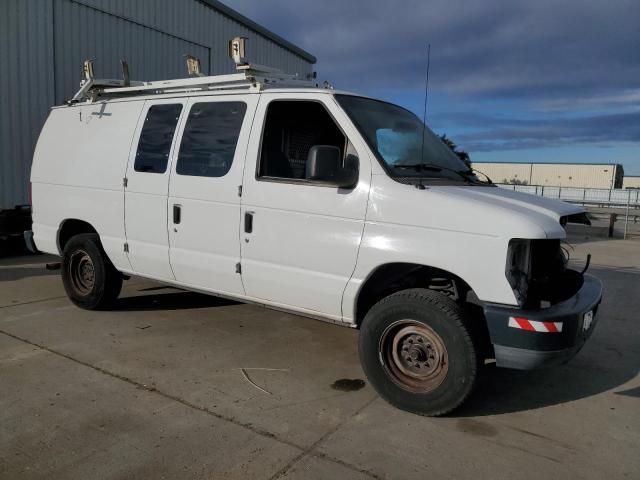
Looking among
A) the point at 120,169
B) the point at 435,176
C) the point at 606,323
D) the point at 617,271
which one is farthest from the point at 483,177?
the point at 617,271

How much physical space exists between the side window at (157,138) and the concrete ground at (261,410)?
1628mm

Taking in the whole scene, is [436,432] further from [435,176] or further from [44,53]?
[44,53]

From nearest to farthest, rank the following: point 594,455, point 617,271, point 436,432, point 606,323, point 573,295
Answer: point 594,455
point 436,432
point 573,295
point 606,323
point 617,271

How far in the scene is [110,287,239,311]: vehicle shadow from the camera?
6.27 m

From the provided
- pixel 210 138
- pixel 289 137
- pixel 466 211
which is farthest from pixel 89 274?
pixel 466 211

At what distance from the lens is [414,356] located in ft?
12.4

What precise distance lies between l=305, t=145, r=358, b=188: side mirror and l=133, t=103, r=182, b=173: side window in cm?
182

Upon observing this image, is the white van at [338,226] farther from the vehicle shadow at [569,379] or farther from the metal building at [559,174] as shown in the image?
the metal building at [559,174]

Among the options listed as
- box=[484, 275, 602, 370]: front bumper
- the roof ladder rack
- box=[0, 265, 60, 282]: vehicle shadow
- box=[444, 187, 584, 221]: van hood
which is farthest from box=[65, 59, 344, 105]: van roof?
box=[0, 265, 60, 282]: vehicle shadow

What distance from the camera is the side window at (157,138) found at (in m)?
5.10

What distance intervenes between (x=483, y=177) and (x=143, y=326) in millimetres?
3692

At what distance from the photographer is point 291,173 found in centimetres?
438

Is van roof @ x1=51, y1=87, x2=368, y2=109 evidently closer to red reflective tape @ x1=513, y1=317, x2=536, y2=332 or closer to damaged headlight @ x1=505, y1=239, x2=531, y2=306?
damaged headlight @ x1=505, y1=239, x2=531, y2=306

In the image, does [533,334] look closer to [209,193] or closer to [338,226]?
[338,226]
